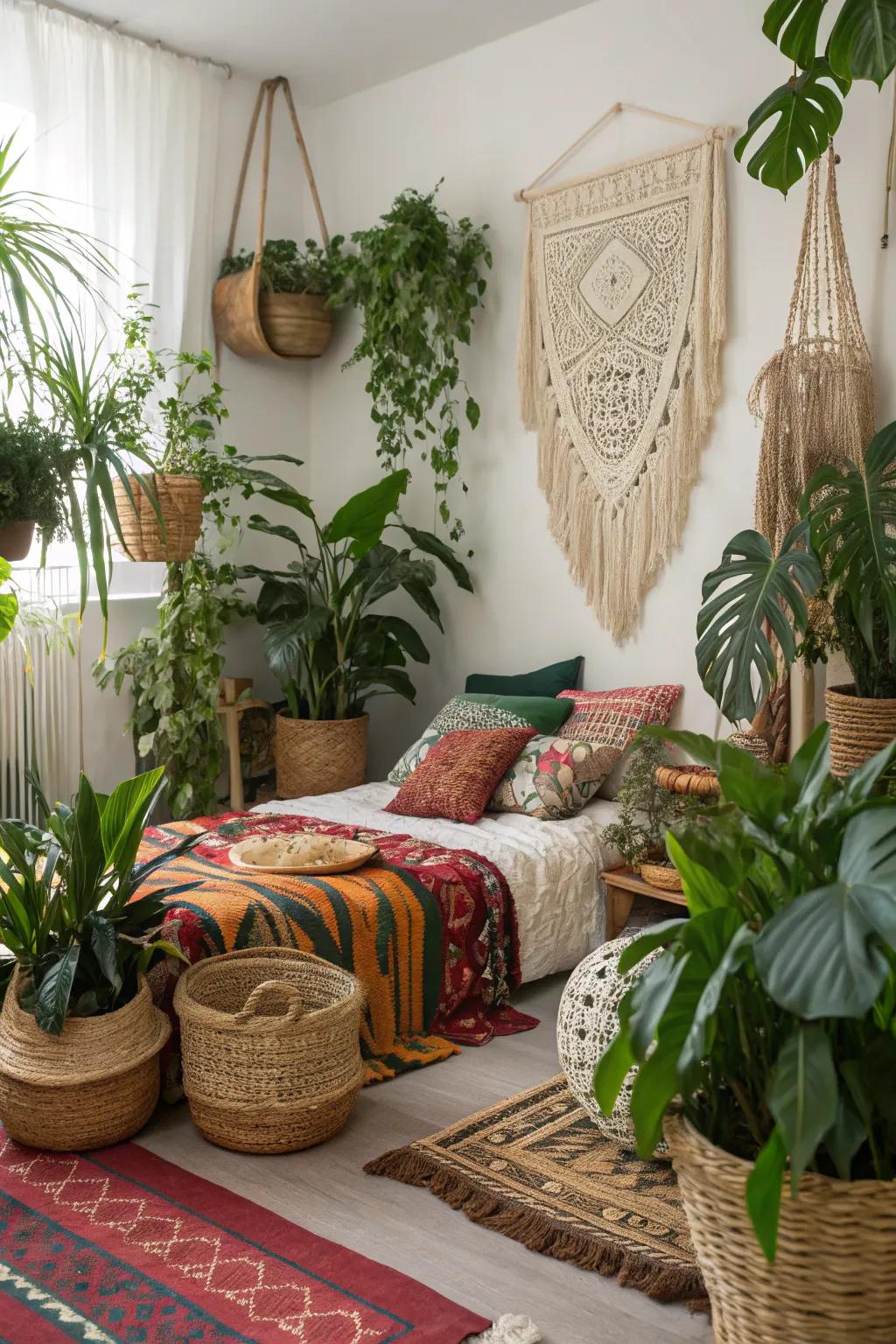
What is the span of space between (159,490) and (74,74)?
1.56m

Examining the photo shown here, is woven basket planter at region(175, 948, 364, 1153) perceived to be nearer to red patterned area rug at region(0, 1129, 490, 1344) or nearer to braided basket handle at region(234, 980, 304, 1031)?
braided basket handle at region(234, 980, 304, 1031)

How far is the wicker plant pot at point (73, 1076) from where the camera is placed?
8.21 feet

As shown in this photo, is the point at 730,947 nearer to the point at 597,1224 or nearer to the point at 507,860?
the point at 597,1224

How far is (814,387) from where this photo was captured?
331cm

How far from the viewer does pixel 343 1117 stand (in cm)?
266

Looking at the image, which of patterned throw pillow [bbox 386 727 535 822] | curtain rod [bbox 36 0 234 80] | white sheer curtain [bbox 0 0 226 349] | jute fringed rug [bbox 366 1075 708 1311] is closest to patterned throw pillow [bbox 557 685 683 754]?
patterned throw pillow [bbox 386 727 535 822]

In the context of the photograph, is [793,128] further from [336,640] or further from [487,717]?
[336,640]

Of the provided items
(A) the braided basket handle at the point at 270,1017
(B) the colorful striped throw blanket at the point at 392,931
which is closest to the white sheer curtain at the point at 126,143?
(B) the colorful striped throw blanket at the point at 392,931

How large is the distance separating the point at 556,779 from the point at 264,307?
2.10 m

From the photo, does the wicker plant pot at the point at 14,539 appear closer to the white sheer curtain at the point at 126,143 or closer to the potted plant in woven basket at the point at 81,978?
the potted plant in woven basket at the point at 81,978

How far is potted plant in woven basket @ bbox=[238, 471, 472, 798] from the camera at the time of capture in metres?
4.29

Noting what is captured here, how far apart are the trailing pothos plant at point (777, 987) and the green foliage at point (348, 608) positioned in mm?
2504

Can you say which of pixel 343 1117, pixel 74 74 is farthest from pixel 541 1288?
pixel 74 74

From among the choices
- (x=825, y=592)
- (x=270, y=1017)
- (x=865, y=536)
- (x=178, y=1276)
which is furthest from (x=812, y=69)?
(x=178, y=1276)
